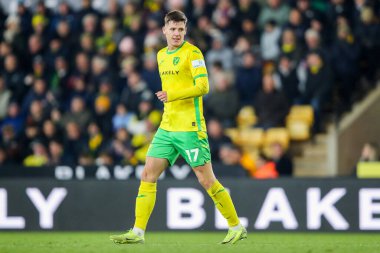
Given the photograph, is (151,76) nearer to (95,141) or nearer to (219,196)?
(95,141)

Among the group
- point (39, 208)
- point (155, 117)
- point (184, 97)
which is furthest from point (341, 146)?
point (184, 97)

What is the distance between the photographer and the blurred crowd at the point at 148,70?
54.7ft

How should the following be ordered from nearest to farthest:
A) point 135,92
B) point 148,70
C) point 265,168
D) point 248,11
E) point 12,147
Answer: point 265,168 < point 135,92 < point 148,70 < point 12,147 < point 248,11

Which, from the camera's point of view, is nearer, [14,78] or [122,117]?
[122,117]

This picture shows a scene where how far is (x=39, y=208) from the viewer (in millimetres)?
13930

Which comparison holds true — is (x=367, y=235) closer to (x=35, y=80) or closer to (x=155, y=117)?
(x=155, y=117)

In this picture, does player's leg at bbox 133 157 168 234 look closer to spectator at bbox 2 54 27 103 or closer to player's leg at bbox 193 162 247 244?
player's leg at bbox 193 162 247 244

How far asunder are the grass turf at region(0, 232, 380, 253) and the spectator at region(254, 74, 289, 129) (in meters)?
3.46

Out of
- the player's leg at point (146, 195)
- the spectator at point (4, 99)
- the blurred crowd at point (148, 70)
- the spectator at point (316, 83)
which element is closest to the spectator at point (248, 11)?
the blurred crowd at point (148, 70)

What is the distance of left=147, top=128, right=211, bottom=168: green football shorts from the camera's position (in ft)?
32.6

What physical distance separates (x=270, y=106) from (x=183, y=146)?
261 inches

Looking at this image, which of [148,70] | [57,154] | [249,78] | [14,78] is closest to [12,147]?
[57,154]

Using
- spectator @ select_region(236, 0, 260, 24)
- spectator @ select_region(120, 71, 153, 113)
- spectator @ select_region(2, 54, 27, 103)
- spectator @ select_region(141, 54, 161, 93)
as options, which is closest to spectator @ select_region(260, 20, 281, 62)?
spectator @ select_region(236, 0, 260, 24)

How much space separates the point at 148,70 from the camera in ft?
57.3
